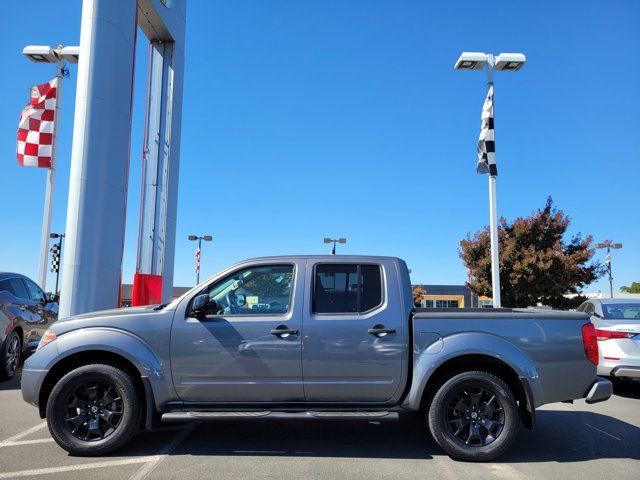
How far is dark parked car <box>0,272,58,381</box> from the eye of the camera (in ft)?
26.9

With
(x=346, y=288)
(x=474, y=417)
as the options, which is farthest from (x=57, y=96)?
(x=474, y=417)

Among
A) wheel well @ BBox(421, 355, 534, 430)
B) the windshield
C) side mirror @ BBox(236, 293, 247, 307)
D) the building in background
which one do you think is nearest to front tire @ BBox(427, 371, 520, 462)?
wheel well @ BBox(421, 355, 534, 430)

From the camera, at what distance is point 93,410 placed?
4676 mm

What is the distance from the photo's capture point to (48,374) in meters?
4.72

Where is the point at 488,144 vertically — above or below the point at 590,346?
above

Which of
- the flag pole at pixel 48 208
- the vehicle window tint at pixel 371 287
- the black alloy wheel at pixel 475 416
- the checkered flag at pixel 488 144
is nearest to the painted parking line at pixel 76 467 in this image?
the vehicle window tint at pixel 371 287

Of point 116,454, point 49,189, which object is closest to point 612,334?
point 116,454

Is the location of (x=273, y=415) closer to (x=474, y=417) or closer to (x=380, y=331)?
(x=380, y=331)

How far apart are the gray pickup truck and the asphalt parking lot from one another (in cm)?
27

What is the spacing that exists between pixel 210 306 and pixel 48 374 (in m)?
1.65

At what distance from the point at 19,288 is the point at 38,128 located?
7265 millimetres

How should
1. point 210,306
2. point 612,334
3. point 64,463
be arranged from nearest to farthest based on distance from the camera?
1. point 64,463
2. point 210,306
3. point 612,334

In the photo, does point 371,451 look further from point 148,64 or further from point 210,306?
point 148,64

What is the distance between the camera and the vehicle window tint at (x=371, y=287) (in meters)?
4.90
